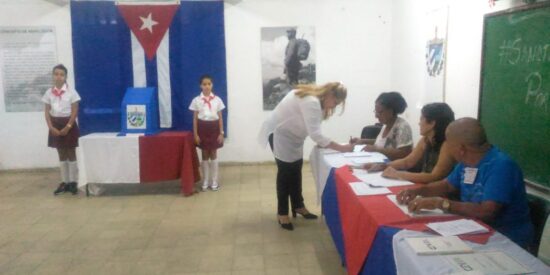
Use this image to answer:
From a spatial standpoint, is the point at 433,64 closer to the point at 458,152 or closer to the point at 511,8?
the point at 511,8

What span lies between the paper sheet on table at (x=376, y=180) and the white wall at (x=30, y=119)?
452cm

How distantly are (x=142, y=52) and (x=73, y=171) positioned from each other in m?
1.68

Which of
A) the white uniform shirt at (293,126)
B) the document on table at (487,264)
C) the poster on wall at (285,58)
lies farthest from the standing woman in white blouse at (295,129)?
the poster on wall at (285,58)

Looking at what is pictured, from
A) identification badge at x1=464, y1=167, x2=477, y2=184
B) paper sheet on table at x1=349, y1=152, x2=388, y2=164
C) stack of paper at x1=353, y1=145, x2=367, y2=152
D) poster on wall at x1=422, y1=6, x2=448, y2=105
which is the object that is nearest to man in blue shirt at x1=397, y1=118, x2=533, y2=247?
identification badge at x1=464, y1=167, x2=477, y2=184

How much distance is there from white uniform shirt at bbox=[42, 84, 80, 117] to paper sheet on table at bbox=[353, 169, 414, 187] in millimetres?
3507

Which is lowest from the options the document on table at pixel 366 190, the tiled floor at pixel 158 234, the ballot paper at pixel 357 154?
the tiled floor at pixel 158 234

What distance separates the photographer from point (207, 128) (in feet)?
16.0

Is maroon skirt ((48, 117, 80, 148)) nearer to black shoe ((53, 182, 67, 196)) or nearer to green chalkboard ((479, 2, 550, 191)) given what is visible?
black shoe ((53, 182, 67, 196))

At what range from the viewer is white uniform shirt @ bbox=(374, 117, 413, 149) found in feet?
9.98

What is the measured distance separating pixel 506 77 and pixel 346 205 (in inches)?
47.7

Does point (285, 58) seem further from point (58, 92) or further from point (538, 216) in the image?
point (538, 216)

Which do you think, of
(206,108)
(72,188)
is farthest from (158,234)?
(72,188)

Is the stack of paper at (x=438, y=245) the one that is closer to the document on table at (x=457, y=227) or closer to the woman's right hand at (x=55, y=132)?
the document on table at (x=457, y=227)

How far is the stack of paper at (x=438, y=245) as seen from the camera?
1.45m
